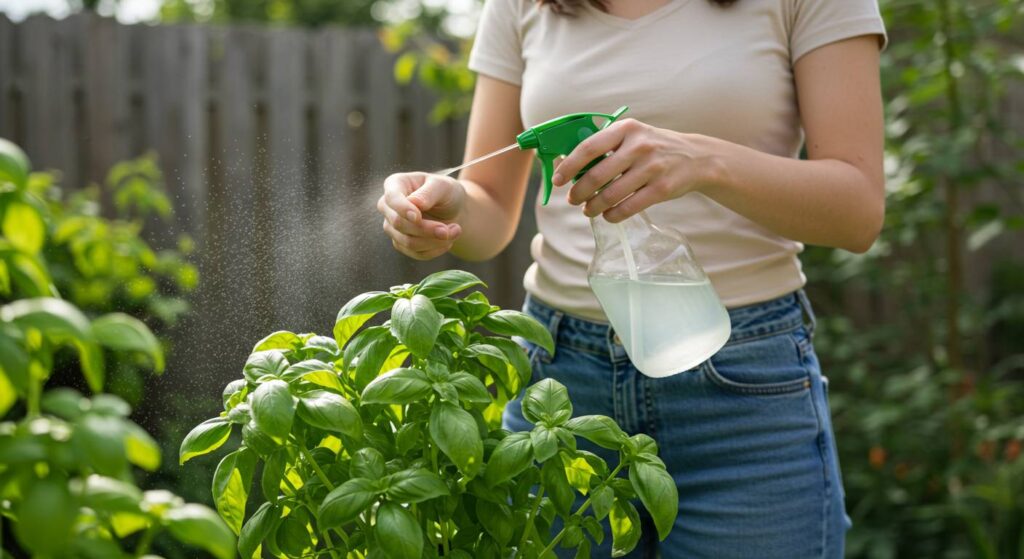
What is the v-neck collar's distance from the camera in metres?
1.30

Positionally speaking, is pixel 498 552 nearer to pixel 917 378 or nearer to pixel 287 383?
pixel 287 383

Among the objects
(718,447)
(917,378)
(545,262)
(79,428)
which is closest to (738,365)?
(718,447)

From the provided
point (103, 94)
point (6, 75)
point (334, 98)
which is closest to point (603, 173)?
point (334, 98)

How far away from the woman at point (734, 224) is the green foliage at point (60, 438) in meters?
0.56

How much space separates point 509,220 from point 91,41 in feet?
11.2

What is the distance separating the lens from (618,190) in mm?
1000

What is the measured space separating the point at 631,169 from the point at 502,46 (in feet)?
1.70

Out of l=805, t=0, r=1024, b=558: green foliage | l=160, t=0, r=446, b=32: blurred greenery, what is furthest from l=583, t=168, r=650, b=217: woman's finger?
l=160, t=0, r=446, b=32: blurred greenery

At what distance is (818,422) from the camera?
1289 millimetres

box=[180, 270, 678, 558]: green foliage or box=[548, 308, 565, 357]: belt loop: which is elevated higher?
box=[180, 270, 678, 558]: green foliage

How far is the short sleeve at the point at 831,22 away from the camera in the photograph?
1204mm

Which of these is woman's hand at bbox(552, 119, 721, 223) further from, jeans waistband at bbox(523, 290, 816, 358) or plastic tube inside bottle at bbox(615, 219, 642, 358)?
jeans waistband at bbox(523, 290, 816, 358)

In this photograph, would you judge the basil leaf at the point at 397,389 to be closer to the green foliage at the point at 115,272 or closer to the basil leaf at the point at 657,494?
the basil leaf at the point at 657,494

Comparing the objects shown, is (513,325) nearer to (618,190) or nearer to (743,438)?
(618,190)
